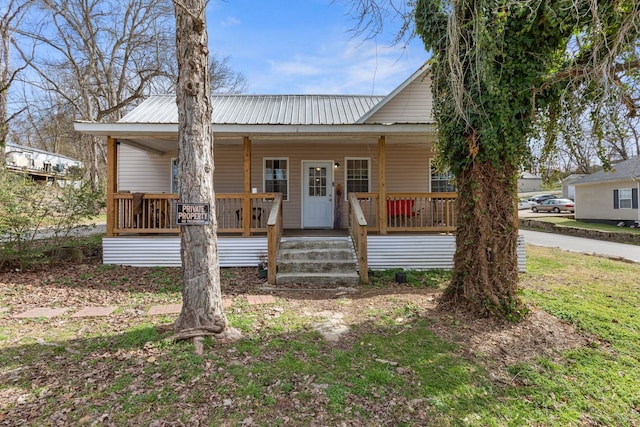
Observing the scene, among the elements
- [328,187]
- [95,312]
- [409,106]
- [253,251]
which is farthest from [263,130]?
[409,106]

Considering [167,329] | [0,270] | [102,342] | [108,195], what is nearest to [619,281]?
[167,329]

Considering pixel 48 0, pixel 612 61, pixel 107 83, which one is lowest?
pixel 612 61

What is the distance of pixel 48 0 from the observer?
16391 mm

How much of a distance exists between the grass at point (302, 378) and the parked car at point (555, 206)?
101 feet

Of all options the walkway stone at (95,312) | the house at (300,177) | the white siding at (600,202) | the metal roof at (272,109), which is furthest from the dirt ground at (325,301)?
the white siding at (600,202)

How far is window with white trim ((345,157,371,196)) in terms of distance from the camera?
9.94m

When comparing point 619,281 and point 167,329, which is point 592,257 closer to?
point 619,281

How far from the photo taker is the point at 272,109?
10.7m

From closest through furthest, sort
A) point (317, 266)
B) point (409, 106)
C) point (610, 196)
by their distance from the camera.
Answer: point (317, 266)
point (409, 106)
point (610, 196)

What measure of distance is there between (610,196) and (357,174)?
18.6 metres

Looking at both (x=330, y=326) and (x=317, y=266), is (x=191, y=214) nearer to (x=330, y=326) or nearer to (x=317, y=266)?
(x=330, y=326)

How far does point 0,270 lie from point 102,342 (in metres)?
5.01

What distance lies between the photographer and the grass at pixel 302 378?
2.58 metres

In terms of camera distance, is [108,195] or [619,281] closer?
[619,281]
